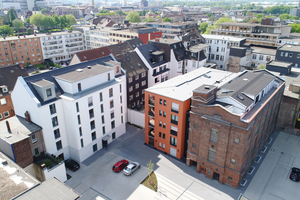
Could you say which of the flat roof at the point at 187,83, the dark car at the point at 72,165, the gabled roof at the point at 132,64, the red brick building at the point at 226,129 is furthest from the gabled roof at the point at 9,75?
the red brick building at the point at 226,129

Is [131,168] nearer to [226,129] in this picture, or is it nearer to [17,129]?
[226,129]

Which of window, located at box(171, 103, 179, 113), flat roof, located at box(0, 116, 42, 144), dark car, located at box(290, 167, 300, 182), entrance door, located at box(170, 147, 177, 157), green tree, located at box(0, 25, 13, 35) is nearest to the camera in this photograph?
flat roof, located at box(0, 116, 42, 144)

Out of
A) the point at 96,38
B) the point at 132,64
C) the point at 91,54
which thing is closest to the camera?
the point at 132,64

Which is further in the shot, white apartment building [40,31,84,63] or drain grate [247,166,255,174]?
white apartment building [40,31,84,63]

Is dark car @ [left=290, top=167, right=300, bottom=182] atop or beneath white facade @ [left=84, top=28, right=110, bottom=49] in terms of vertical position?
beneath

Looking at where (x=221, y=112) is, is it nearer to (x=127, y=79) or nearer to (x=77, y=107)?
(x=77, y=107)

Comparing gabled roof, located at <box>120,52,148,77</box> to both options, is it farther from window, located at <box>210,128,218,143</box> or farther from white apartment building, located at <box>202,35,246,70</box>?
white apartment building, located at <box>202,35,246,70</box>

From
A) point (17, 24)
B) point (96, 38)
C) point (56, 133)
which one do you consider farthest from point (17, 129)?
point (17, 24)

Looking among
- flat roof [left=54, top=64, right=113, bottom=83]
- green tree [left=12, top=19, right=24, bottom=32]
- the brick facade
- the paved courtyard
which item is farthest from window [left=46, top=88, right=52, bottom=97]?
green tree [left=12, top=19, right=24, bottom=32]
